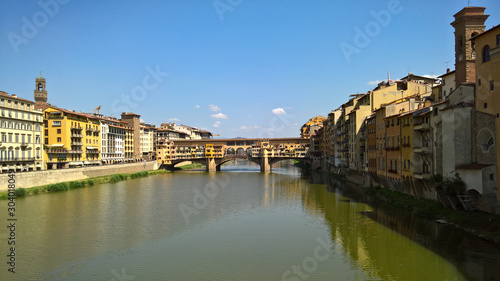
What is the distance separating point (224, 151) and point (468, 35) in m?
62.1

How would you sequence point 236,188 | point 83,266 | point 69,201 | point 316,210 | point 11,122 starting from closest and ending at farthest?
point 83,266 → point 316,210 → point 69,201 → point 11,122 → point 236,188

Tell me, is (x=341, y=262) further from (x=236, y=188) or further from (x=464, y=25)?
(x=236, y=188)

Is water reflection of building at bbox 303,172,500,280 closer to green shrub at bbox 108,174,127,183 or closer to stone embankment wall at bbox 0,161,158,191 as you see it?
stone embankment wall at bbox 0,161,158,191

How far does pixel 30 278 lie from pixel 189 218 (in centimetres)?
1262

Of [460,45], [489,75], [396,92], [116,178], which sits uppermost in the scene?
[460,45]

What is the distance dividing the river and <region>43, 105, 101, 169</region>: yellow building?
21.7m

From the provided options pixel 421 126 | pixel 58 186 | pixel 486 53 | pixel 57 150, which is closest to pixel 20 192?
pixel 58 186

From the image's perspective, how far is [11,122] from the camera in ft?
137

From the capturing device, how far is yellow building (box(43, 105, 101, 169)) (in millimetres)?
52438

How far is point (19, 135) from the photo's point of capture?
4338cm

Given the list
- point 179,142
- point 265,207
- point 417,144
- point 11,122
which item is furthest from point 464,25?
point 179,142

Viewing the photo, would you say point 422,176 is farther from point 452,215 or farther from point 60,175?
point 60,175

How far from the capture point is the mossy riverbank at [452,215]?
60.1 ft

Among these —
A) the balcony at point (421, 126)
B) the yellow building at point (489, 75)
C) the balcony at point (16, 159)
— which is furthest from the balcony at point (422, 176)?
the balcony at point (16, 159)
